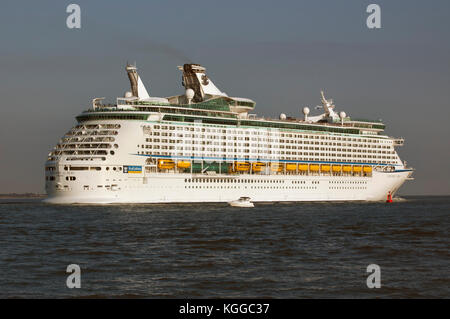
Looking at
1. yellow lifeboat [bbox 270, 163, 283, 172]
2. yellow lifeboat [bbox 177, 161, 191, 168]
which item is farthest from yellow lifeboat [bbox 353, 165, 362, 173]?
yellow lifeboat [bbox 177, 161, 191, 168]

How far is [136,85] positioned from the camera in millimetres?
101688

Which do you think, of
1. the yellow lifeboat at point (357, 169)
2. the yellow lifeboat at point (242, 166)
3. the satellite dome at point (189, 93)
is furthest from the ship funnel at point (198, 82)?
the yellow lifeboat at point (357, 169)

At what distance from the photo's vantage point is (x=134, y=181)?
273 ft

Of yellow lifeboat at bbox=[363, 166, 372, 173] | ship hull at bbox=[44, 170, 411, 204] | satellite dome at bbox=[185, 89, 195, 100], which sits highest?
satellite dome at bbox=[185, 89, 195, 100]

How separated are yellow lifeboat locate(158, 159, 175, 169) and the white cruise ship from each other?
154 mm

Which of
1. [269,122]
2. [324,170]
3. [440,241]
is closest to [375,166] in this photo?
[324,170]

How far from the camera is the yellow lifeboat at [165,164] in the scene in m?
88.2

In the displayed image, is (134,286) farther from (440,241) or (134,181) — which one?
(134,181)

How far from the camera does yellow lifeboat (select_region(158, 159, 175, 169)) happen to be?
88.2 metres

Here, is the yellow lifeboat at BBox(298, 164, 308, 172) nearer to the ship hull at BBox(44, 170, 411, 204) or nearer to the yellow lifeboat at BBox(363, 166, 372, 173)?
the ship hull at BBox(44, 170, 411, 204)

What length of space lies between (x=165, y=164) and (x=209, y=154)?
1073 cm

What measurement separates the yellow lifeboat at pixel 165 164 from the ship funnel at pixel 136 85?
16.6m

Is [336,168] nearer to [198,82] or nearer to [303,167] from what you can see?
[303,167]
